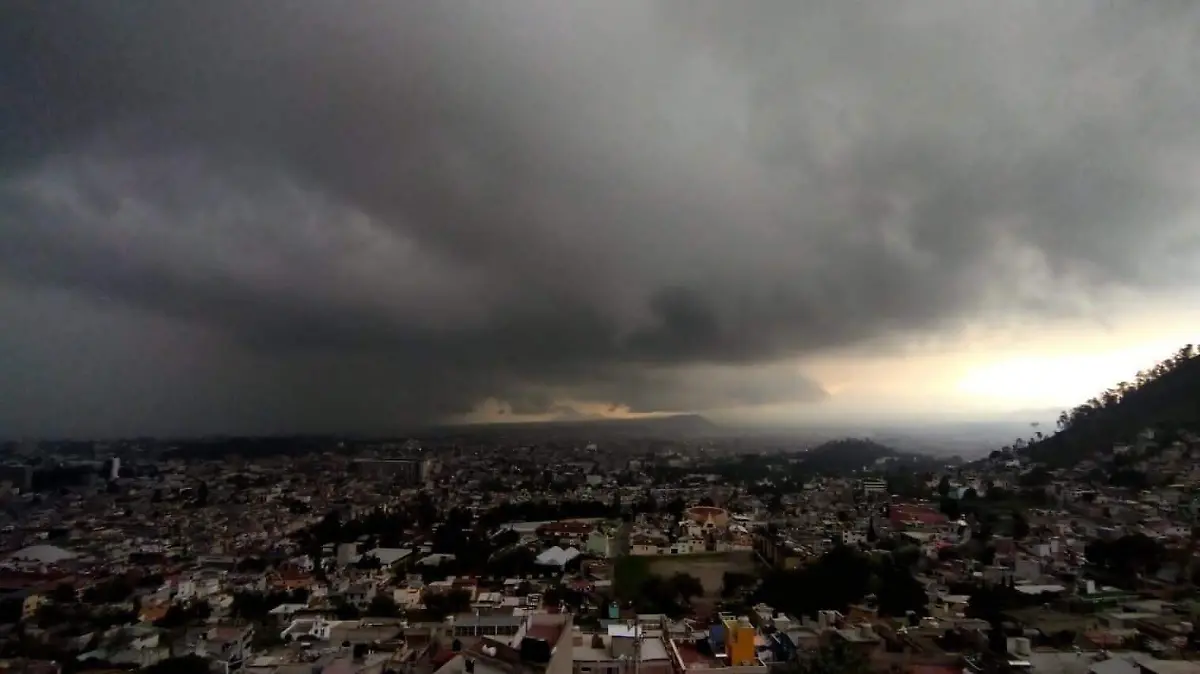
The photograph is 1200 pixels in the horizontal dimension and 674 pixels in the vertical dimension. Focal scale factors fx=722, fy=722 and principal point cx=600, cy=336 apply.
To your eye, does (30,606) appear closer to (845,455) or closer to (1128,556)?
(1128,556)

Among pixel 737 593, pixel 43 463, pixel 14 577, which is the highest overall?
pixel 43 463

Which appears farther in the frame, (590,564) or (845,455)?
(845,455)

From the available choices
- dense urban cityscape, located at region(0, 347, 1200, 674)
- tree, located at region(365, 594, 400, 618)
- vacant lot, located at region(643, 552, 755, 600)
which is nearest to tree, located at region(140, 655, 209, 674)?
dense urban cityscape, located at region(0, 347, 1200, 674)

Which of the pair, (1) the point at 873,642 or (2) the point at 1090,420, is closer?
(1) the point at 873,642

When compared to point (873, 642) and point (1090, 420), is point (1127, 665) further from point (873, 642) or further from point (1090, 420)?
point (1090, 420)

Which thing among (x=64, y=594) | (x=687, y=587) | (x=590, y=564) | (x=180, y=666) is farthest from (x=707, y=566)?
(x=64, y=594)

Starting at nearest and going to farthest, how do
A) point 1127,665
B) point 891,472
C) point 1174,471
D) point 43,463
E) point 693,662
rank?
point 1127,665 → point 693,662 → point 43,463 → point 1174,471 → point 891,472

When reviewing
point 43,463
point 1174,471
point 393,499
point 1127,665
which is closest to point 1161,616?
point 1127,665
